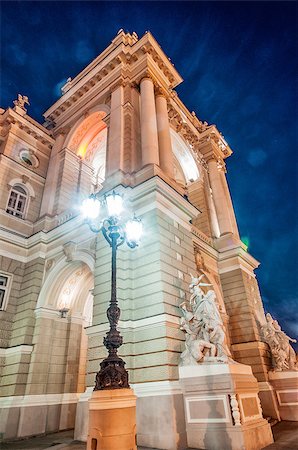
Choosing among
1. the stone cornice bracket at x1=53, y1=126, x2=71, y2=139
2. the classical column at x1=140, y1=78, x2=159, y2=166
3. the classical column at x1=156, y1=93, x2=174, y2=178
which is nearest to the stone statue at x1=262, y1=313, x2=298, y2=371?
the classical column at x1=156, y1=93, x2=174, y2=178

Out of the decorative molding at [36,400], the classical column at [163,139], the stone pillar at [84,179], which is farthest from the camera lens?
the stone pillar at [84,179]

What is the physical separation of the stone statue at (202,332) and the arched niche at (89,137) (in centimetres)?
1277

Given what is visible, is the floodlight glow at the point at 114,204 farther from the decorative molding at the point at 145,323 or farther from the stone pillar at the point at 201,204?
the stone pillar at the point at 201,204

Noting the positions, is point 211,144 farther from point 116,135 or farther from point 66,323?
point 66,323

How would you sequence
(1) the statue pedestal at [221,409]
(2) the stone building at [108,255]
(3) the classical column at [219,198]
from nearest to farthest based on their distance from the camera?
(1) the statue pedestal at [221,409], (2) the stone building at [108,255], (3) the classical column at [219,198]

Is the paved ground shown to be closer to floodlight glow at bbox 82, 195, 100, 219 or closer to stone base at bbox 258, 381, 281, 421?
stone base at bbox 258, 381, 281, 421

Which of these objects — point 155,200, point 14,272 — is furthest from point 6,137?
point 155,200

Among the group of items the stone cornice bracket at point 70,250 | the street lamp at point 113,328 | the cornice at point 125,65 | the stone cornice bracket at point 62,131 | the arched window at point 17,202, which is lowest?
the street lamp at point 113,328

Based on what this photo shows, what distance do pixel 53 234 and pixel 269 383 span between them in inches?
497

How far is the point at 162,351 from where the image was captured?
28.9ft

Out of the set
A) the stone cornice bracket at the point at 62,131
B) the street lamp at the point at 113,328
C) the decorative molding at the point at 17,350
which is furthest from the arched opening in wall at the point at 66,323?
the stone cornice bracket at the point at 62,131

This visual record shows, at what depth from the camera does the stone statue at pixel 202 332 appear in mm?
8750

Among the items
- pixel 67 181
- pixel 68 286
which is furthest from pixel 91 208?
pixel 67 181

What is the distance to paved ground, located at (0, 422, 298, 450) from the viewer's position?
8133 millimetres
